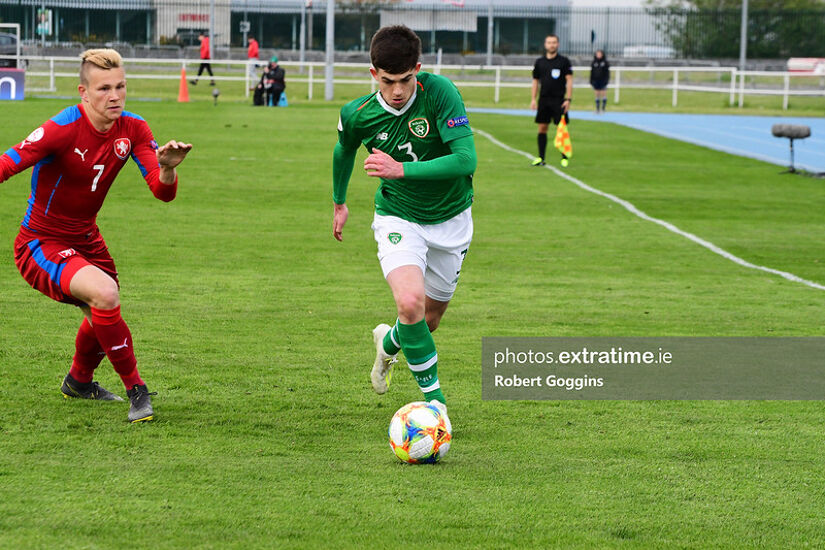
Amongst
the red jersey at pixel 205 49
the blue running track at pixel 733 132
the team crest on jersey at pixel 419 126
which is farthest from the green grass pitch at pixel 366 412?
the red jersey at pixel 205 49

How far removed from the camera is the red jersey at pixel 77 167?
5.88 meters

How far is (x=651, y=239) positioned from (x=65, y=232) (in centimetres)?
933

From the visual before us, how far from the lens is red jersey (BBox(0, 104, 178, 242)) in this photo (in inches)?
232

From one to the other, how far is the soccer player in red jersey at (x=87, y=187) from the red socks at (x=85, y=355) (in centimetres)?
7

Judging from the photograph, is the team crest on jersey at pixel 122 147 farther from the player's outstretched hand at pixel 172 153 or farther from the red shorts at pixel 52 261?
the red shorts at pixel 52 261

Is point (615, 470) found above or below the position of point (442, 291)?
below

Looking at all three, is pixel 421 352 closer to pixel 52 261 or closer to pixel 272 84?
pixel 52 261

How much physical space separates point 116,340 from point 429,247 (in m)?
1.74

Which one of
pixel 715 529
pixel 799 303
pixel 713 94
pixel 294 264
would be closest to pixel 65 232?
pixel 715 529

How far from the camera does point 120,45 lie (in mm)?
55594

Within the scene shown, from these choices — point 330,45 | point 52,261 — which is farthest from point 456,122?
point 330,45

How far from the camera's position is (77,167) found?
235 inches

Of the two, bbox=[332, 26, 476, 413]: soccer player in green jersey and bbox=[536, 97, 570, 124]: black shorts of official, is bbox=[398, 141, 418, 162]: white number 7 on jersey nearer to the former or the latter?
bbox=[332, 26, 476, 413]: soccer player in green jersey

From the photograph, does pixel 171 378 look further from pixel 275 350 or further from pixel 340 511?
pixel 340 511
